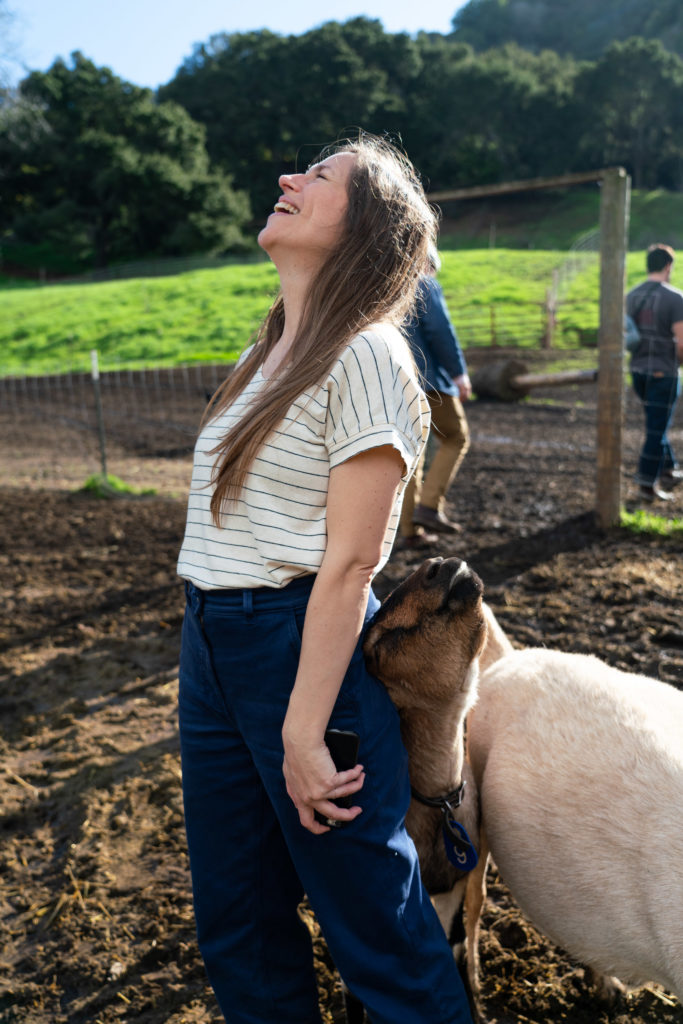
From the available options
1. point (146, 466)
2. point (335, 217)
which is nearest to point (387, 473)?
point (335, 217)

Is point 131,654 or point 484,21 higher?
point 484,21

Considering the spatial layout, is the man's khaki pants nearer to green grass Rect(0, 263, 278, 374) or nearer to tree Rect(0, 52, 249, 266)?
green grass Rect(0, 263, 278, 374)

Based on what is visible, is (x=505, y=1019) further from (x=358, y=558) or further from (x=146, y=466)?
(x=146, y=466)

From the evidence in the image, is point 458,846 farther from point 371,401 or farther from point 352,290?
point 352,290

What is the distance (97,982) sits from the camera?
2.46m

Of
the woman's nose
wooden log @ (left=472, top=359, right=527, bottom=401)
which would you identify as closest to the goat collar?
the woman's nose

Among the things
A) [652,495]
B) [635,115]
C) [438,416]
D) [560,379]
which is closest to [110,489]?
[438,416]

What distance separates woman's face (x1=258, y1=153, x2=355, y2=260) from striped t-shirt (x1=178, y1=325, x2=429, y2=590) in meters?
0.23

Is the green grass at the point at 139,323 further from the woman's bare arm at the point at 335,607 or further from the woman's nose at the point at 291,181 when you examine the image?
the woman's bare arm at the point at 335,607

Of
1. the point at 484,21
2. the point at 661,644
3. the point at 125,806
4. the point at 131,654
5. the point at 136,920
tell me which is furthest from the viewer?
the point at 484,21

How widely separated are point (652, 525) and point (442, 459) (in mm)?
1636

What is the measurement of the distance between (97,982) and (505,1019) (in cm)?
123

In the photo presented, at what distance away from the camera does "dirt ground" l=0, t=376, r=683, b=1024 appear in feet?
7.87

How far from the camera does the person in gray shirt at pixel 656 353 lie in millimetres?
6914
